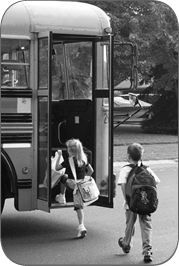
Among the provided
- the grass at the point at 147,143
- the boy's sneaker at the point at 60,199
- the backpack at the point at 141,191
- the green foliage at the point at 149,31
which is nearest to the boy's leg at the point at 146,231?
the backpack at the point at 141,191

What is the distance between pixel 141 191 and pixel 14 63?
6.56ft

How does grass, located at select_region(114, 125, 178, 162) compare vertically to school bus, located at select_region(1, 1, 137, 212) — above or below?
below

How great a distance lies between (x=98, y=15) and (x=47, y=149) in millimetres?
1664

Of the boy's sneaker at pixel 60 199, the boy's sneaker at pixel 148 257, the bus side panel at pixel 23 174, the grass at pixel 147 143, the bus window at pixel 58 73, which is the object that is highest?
the bus window at pixel 58 73

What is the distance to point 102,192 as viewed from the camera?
24.2ft

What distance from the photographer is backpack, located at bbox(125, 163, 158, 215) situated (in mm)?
5957

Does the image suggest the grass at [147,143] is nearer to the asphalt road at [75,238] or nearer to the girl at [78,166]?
the asphalt road at [75,238]

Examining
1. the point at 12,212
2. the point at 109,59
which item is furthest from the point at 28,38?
the point at 12,212

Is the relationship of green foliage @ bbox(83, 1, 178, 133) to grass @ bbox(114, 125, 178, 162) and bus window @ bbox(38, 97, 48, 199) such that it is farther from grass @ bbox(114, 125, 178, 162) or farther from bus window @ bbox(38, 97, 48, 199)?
bus window @ bbox(38, 97, 48, 199)

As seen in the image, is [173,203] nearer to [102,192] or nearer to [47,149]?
[102,192]

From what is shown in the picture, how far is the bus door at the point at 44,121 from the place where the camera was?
669 cm

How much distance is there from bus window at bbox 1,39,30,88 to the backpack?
65.1 inches

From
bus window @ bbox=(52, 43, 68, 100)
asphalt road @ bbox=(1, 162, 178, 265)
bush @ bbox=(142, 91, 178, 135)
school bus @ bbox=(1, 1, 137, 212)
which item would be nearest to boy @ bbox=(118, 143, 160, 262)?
asphalt road @ bbox=(1, 162, 178, 265)

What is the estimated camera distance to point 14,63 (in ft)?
22.2
